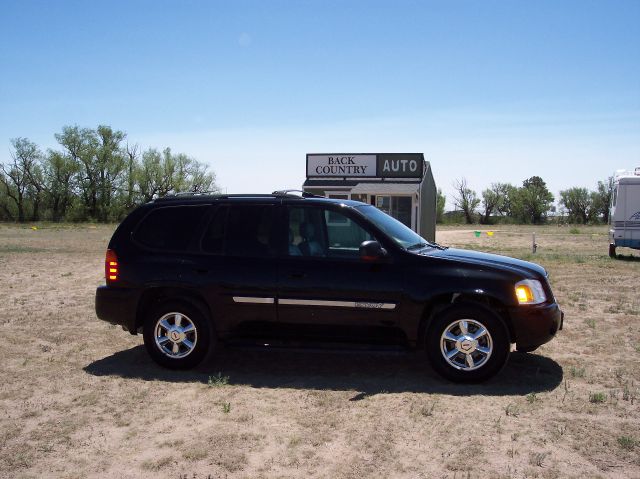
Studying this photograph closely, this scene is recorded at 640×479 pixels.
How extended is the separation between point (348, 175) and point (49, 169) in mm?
55732

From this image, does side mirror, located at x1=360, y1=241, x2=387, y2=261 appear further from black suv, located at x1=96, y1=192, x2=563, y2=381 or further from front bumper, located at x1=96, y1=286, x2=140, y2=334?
front bumper, located at x1=96, y1=286, x2=140, y2=334

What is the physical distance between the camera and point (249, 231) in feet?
21.2

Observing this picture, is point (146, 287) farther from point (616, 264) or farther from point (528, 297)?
point (616, 264)

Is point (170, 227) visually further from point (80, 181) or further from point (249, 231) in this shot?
point (80, 181)

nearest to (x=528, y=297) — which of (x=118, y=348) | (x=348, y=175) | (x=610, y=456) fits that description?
(x=610, y=456)

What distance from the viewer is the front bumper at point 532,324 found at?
5.80 metres

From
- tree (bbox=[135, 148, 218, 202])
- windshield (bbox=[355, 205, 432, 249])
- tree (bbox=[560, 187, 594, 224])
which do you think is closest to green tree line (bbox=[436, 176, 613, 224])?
tree (bbox=[560, 187, 594, 224])

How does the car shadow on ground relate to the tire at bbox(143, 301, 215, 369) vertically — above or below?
below

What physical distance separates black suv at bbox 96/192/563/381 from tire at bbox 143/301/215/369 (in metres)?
0.01

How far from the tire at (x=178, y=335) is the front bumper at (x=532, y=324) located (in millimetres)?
3057

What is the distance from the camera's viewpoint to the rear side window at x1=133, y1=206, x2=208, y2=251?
21.6 ft

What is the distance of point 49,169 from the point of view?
71.3 metres

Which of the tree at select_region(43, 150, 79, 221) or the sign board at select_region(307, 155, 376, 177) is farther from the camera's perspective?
the tree at select_region(43, 150, 79, 221)

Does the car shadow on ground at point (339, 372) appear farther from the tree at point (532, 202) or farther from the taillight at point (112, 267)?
the tree at point (532, 202)
